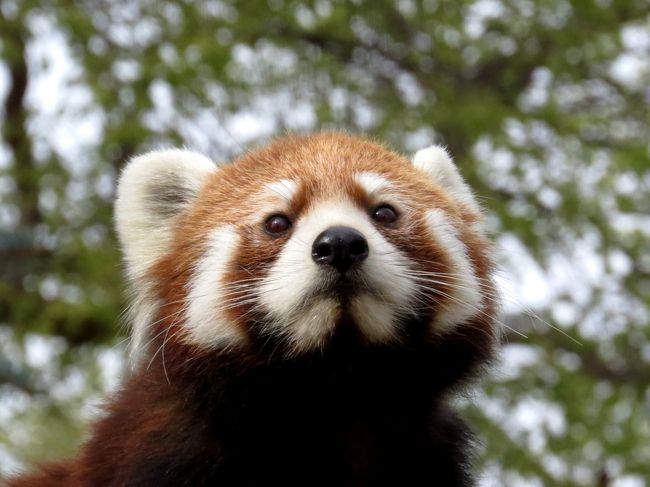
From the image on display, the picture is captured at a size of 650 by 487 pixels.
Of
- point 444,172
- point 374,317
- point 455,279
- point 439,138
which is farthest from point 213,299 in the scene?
point 439,138

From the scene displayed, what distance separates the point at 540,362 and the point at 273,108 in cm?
318

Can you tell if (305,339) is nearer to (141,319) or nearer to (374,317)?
(374,317)

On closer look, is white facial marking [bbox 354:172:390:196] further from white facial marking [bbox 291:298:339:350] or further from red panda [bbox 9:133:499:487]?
white facial marking [bbox 291:298:339:350]

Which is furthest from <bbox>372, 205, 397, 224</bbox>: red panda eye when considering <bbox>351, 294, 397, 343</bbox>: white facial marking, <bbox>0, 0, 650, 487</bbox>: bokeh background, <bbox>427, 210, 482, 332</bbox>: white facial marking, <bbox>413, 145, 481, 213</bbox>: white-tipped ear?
<bbox>0, 0, 650, 487</bbox>: bokeh background

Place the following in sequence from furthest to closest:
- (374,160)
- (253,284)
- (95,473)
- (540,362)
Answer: (540,362) → (374,160) → (95,473) → (253,284)

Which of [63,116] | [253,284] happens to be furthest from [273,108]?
[253,284]

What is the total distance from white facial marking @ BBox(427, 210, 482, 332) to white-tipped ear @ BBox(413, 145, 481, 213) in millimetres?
423

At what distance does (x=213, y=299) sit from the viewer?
3.05 meters

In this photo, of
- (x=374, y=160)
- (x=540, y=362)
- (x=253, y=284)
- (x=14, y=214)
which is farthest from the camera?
(x=14, y=214)

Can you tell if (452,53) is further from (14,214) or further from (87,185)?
(14,214)

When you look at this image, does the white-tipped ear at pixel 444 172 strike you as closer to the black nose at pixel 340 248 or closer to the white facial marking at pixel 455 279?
the white facial marking at pixel 455 279

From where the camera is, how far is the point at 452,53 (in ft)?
26.6

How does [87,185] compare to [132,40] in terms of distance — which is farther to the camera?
[87,185]

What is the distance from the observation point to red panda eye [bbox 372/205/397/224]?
3.13 metres
